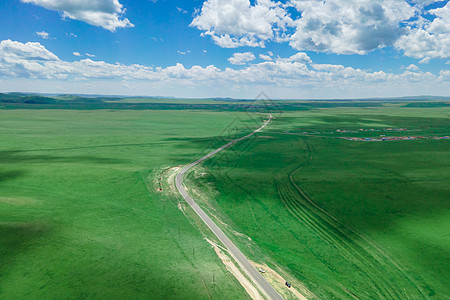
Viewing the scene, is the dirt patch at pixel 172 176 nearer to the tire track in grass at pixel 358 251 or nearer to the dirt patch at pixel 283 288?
the tire track in grass at pixel 358 251

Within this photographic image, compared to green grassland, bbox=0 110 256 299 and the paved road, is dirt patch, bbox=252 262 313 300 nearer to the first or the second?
the paved road

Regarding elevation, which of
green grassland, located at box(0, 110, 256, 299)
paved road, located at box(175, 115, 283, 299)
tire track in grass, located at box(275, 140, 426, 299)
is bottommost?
tire track in grass, located at box(275, 140, 426, 299)

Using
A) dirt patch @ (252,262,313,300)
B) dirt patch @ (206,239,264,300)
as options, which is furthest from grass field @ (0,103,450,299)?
dirt patch @ (252,262,313,300)

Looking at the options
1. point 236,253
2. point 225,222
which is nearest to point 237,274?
point 236,253

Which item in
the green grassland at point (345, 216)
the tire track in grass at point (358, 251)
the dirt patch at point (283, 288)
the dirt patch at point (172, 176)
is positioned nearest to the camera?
the dirt patch at point (283, 288)

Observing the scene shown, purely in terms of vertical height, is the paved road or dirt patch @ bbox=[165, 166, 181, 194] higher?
dirt patch @ bbox=[165, 166, 181, 194]

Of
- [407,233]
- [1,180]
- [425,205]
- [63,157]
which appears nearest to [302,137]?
[425,205]

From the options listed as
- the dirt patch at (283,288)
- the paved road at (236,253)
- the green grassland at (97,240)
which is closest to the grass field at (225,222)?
the green grassland at (97,240)
